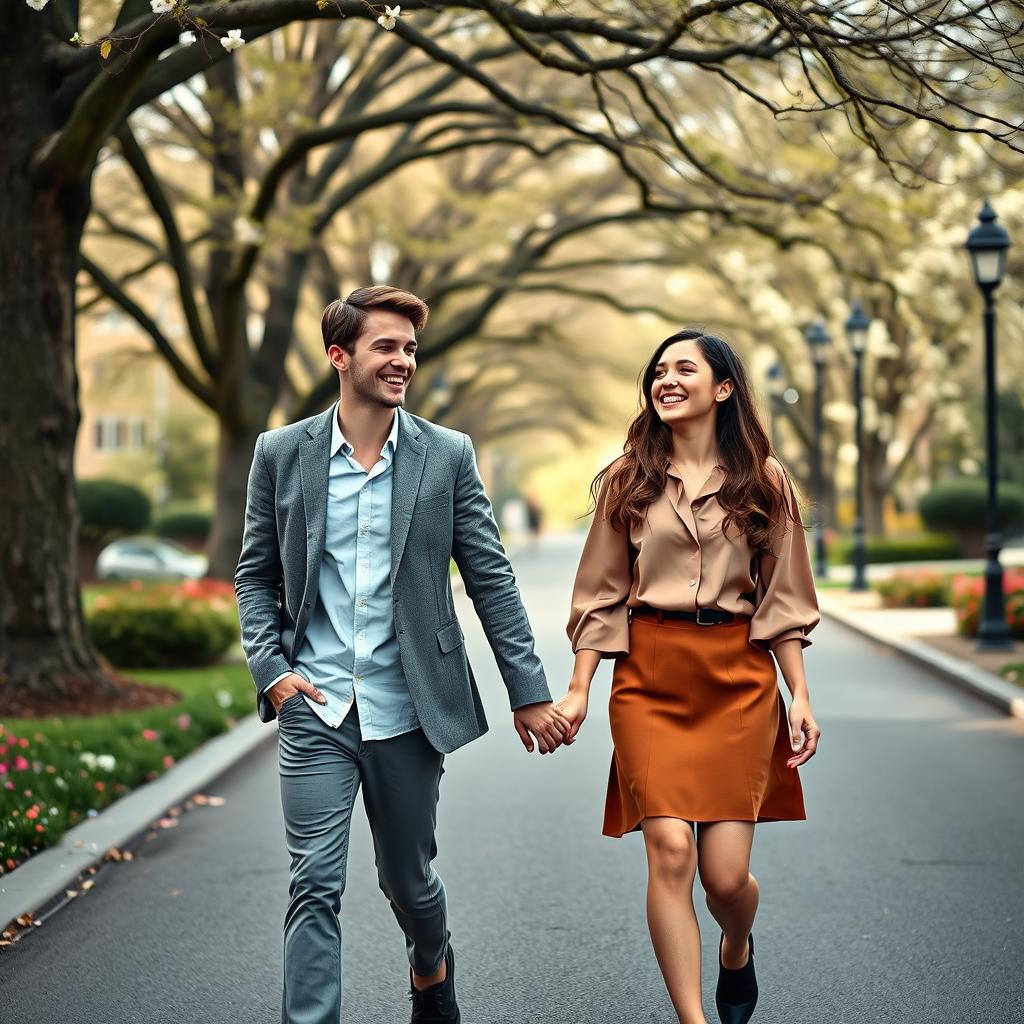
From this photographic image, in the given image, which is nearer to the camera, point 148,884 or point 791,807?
A: point 791,807

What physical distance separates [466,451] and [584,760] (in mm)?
5998

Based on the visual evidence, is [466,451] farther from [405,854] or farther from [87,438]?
[87,438]

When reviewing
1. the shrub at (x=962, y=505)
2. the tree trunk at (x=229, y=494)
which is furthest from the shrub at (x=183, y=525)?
the tree trunk at (x=229, y=494)

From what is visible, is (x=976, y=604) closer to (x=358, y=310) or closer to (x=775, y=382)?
(x=358, y=310)

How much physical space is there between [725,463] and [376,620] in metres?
1.12

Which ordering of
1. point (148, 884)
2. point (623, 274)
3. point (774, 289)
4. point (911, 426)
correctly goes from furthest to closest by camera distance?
point (911, 426), point (623, 274), point (774, 289), point (148, 884)

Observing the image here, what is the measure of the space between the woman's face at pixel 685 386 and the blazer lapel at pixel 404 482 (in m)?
0.71

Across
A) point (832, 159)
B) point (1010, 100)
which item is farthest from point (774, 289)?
point (832, 159)

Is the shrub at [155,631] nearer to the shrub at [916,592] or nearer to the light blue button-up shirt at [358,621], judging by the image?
the light blue button-up shirt at [358,621]

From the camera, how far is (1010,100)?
17469 mm

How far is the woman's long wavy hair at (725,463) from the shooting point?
14.3 feet

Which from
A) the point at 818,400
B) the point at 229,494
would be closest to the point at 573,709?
the point at 229,494

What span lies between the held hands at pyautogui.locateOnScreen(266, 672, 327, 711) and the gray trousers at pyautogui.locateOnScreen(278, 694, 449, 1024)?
0.06 ft

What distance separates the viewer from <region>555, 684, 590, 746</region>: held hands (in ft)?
14.1
